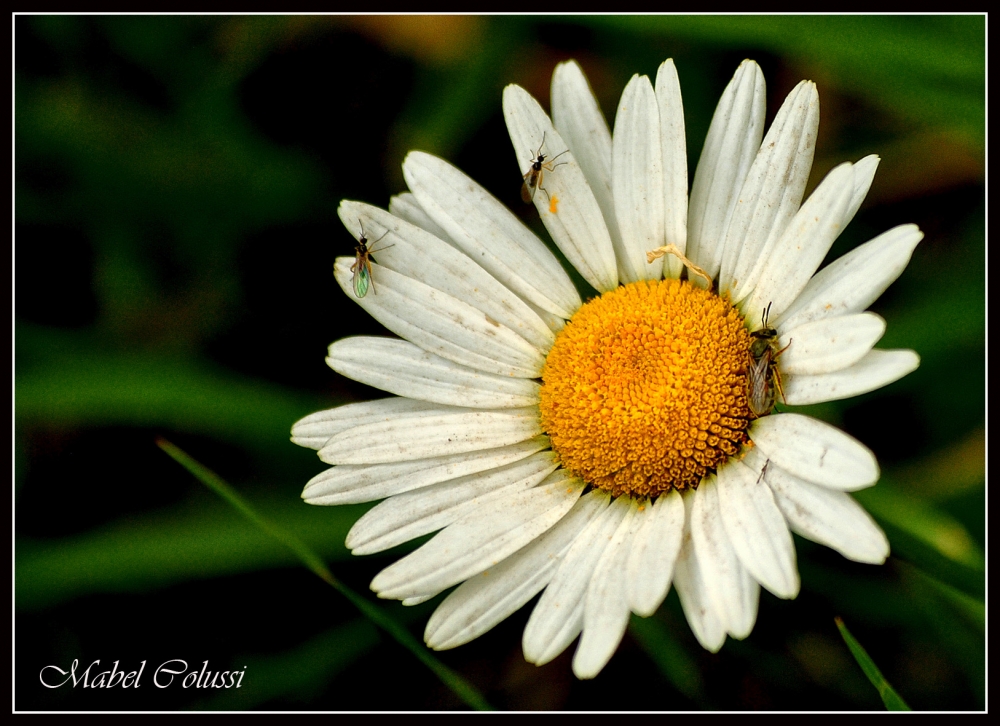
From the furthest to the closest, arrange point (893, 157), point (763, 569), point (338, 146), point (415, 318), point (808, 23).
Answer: point (338, 146)
point (893, 157)
point (808, 23)
point (415, 318)
point (763, 569)

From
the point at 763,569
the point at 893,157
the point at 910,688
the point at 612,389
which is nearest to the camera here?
the point at 763,569

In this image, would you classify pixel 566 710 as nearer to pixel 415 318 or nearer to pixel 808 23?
pixel 415 318

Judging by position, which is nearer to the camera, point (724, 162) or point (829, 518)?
point (829, 518)

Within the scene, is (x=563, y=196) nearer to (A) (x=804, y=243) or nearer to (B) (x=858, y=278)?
(A) (x=804, y=243)

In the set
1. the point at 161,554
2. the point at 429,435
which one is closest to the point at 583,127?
the point at 429,435

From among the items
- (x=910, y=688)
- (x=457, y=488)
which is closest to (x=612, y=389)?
(x=457, y=488)

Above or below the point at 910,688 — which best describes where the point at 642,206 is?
above
